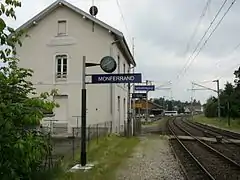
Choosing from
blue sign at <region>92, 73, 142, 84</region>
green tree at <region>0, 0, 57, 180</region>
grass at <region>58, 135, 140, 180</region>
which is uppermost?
blue sign at <region>92, 73, 142, 84</region>

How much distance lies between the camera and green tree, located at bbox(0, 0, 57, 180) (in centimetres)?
406

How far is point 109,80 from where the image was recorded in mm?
12617

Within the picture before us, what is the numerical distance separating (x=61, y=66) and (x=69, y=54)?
1.13 metres

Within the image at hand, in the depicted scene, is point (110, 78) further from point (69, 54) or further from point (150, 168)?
point (69, 54)

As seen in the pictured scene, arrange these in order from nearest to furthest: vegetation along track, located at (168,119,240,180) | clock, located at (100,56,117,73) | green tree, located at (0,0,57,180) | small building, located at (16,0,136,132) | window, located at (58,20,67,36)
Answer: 1. green tree, located at (0,0,57,180)
2. clock, located at (100,56,117,73)
3. vegetation along track, located at (168,119,240,180)
4. small building, located at (16,0,136,132)
5. window, located at (58,20,67,36)

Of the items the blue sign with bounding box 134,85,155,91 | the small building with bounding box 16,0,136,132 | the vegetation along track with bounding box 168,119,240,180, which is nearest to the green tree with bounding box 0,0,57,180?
the vegetation along track with bounding box 168,119,240,180

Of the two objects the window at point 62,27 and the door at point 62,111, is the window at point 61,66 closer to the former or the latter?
the door at point 62,111

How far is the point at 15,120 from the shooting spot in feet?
14.4

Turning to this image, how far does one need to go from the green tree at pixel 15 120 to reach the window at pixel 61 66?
24.2 m

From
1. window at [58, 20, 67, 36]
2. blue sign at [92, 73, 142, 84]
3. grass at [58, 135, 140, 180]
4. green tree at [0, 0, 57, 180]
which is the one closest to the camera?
green tree at [0, 0, 57, 180]

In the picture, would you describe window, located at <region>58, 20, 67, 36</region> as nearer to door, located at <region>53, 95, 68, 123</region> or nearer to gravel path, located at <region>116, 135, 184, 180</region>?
door, located at <region>53, 95, 68, 123</region>

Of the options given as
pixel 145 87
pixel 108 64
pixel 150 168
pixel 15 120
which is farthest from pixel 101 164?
pixel 145 87

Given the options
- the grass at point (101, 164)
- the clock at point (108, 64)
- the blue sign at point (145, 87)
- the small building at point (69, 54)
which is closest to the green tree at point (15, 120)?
the grass at point (101, 164)

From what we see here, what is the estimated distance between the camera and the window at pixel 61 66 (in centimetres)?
2916
